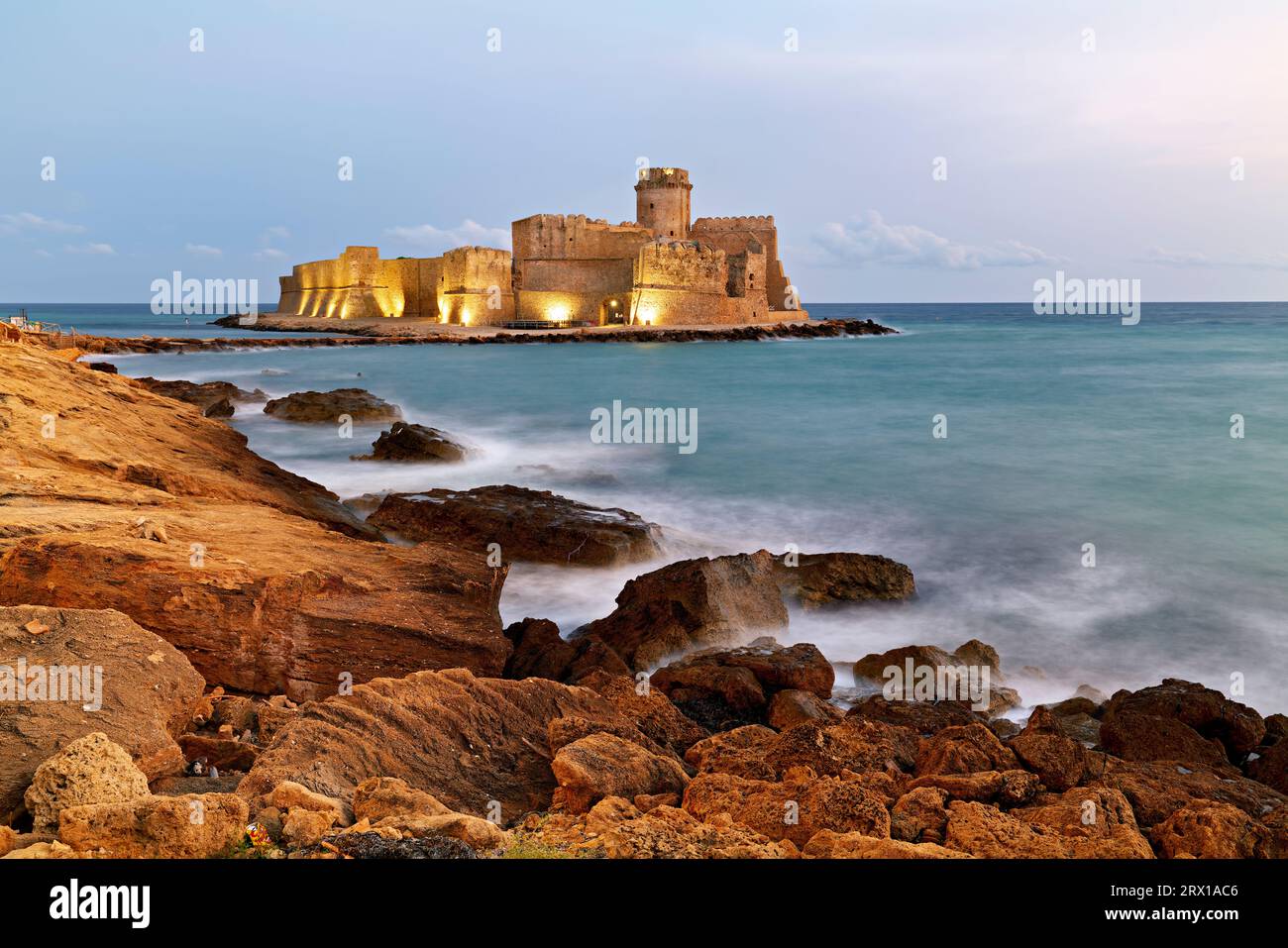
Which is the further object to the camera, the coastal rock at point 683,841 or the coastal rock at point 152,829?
the coastal rock at point 683,841

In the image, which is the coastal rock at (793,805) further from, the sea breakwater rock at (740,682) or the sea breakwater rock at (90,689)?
the sea breakwater rock at (90,689)

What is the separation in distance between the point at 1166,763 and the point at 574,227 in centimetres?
4130

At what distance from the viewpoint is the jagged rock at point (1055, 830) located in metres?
3.05

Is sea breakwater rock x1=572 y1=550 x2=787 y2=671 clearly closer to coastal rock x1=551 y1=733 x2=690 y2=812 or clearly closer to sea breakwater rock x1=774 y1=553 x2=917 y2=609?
sea breakwater rock x1=774 y1=553 x2=917 y2=609

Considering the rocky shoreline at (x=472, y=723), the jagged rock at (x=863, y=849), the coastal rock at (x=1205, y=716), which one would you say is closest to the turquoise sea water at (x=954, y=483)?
the coastal rock at (x=1205, y=716)

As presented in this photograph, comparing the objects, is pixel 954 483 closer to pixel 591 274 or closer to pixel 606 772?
pixel 606 772

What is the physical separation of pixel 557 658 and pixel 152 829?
294 centimetres

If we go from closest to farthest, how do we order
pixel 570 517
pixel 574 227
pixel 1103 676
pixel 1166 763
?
pixel 1166 763 < pixel 1103 676 < pixel 570 517 < pixel 574 227

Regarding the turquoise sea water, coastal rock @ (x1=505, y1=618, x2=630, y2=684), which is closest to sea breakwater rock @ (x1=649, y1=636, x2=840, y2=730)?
coastal rock @ (x1=505, y1=618, x2=630, y2=684)

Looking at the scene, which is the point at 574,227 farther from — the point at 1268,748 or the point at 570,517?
the point at 1268,748

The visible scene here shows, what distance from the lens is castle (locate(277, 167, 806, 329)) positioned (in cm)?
4291

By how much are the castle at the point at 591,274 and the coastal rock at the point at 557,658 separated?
37.0 metres
